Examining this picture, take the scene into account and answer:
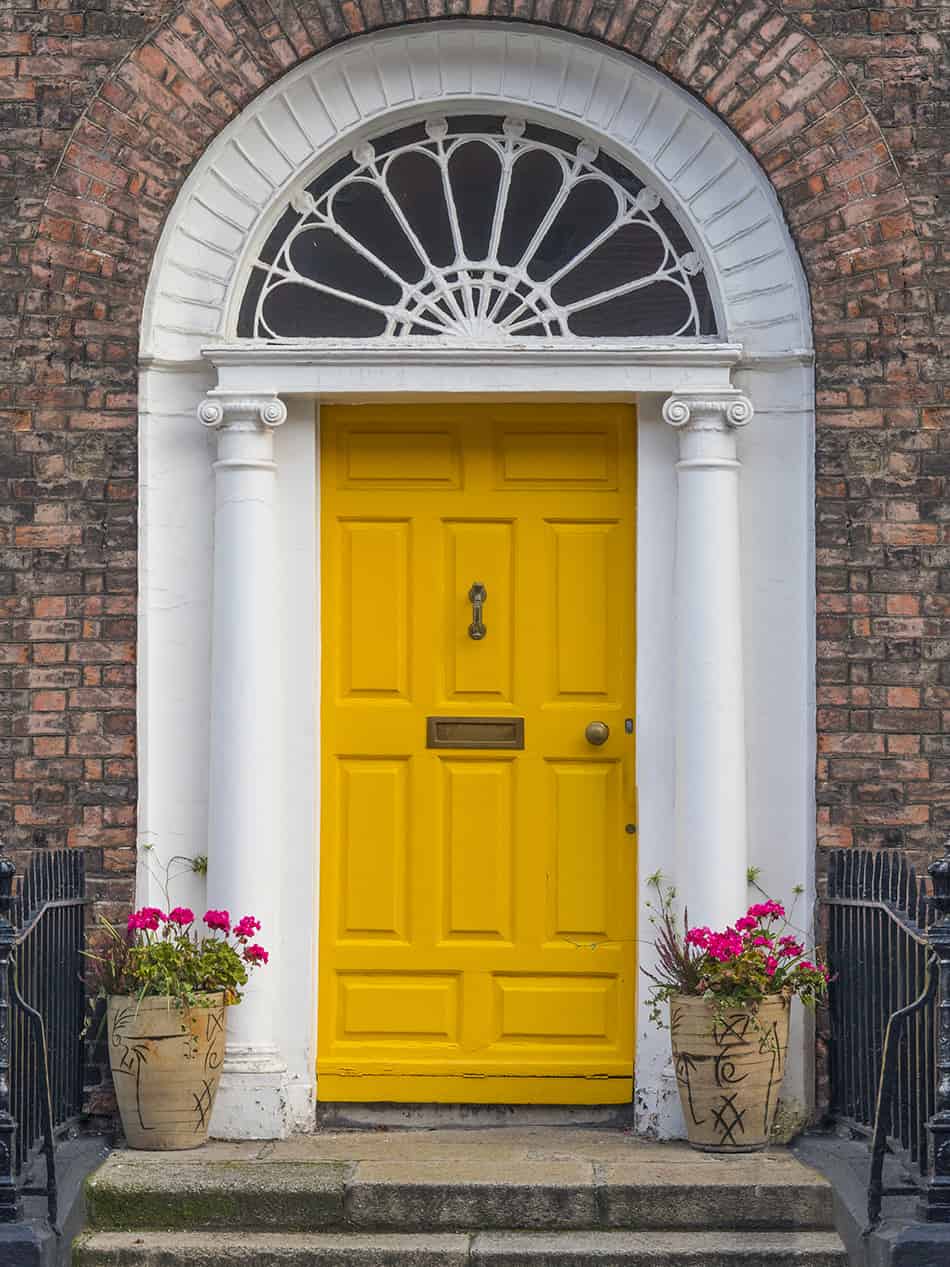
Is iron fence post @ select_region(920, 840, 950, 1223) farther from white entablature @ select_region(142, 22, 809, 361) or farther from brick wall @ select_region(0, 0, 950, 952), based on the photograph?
white entablature @ select_region(142, 22, 809, 361)

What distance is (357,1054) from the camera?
6508mm

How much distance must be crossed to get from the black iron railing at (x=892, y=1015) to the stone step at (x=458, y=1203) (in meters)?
0.40

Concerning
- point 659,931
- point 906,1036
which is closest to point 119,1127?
point 659,931

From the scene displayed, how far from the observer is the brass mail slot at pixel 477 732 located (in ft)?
21.4

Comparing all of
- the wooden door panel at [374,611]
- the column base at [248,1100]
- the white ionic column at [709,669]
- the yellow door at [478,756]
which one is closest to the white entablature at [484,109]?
the white ionic column at [709,669]

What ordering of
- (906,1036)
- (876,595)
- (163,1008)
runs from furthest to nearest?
(876,595) → (163,1008) → (906,1036)

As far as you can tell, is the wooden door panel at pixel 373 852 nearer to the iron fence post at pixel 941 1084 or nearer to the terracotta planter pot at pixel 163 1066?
the terracotta planter pot at pixel 163 1066

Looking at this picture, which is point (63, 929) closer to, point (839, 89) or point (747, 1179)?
point (747, 1179)

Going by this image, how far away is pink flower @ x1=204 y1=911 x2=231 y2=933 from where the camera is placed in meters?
6.10

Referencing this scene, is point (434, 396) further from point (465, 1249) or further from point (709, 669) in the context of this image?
point (465, 1249)

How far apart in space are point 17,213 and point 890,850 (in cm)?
379

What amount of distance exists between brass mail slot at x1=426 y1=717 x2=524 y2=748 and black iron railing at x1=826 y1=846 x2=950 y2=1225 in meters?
1.22

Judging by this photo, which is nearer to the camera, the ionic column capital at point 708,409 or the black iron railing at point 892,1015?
the black iron railing at point 892,1015

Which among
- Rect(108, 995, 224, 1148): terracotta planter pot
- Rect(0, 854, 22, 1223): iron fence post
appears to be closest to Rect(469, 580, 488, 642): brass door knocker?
Rect(108, 995, 224, 1148): terracotta planter pot
